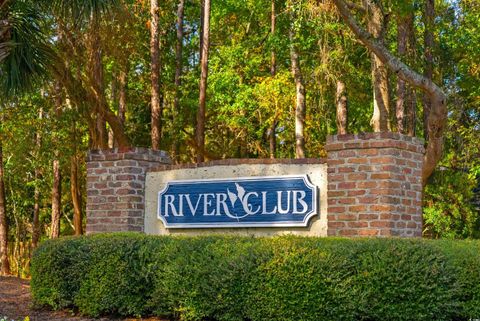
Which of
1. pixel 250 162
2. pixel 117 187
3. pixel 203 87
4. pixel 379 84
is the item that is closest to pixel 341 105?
pixel 379 84

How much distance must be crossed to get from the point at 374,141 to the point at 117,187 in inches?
153

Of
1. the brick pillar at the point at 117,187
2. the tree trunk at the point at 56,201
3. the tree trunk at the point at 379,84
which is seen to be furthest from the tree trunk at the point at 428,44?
the tree trunk at the point at 56,201

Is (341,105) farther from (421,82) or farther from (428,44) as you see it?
(421,82)

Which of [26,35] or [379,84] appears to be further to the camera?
[379,84]

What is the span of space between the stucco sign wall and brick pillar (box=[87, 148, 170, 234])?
1.46 feet

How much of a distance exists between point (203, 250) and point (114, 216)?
2542 mm

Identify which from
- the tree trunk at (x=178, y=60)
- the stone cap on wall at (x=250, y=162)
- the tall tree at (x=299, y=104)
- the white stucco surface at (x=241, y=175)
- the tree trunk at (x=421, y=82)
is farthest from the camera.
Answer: the tree trunk at (x=178, y=60)

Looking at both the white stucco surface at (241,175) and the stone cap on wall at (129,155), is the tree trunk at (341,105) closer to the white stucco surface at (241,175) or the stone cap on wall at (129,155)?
the stone cap on wall at (129,155)

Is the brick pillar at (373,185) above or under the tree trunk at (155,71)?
under

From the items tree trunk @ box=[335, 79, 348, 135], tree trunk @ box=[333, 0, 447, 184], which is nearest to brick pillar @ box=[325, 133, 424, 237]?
tree trunk @ box=[333, 0, 447, 184]

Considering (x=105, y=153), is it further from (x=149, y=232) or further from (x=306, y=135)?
(x=306, y=135)

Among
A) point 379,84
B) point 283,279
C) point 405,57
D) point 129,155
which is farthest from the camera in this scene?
point 379,84

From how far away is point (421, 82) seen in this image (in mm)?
12680

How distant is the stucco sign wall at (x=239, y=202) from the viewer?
886 centimetres
